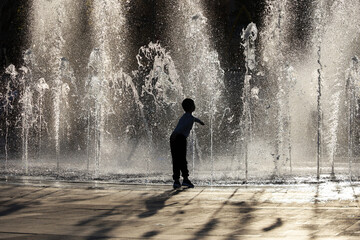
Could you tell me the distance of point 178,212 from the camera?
7902mm

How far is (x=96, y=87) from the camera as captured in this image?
934 inches

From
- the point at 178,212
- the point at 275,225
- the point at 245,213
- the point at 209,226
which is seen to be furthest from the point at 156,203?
the point at 275,225

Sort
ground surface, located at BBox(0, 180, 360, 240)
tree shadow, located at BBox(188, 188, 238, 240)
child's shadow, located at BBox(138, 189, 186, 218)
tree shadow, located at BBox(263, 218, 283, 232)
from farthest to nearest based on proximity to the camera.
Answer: child's shadow, located at BBox(138, 189, 186, 218)
tree shadow, located at BBox(263, 218, 283, 232)
ground surface, located at BBox(0, 180, 360, 240)
tree shadow, located at BBox(188, 188, 238, 240)

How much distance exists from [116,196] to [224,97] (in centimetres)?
2717

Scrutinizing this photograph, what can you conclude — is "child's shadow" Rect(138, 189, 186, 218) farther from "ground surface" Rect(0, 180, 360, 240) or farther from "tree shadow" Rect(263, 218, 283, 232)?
"tree shadow" Rect(263, 218, 283, 232)

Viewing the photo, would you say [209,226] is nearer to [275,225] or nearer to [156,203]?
[275,225]

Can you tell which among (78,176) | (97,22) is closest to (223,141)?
(97,22)

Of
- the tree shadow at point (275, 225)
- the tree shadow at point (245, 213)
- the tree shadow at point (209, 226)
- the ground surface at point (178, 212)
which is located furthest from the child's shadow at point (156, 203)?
the tree shadow at point (275, 225)

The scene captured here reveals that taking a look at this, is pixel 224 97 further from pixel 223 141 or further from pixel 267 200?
pixel 267 200

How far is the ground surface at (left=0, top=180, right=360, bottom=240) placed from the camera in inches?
260

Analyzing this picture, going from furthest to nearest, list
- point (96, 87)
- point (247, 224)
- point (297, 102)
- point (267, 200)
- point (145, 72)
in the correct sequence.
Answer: point (145, 72), point (297, 102), point (96, 87), point (267, 200), point (247, 224)

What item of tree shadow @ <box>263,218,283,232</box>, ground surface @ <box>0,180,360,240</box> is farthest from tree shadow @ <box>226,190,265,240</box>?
tree shadow @ <box>263,218,283,232</box>

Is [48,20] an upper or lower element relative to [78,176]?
upper

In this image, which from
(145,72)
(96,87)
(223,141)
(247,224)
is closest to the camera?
(247,224)
